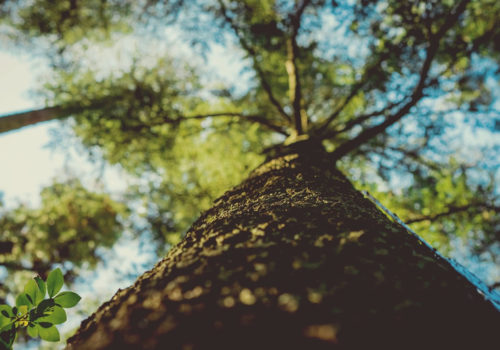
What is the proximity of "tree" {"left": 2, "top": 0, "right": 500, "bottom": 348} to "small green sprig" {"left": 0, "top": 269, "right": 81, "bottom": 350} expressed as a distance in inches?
13.4

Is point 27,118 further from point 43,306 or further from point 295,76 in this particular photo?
point 43,306

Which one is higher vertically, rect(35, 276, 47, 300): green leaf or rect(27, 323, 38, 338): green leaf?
rect(35, 276, 47, 300): green leaf

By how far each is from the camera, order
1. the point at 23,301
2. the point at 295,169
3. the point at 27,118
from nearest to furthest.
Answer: the point at 23,301
the point at 295,169
the point at 27,118

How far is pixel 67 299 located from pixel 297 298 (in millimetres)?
1281

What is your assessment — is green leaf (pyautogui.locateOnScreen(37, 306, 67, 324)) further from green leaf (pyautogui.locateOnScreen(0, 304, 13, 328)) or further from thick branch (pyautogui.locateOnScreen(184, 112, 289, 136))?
thick branch (pyautogui.locateOnScreen(184, 112, 289, 136))

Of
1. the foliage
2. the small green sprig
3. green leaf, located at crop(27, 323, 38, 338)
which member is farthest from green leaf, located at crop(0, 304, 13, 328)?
the foliage

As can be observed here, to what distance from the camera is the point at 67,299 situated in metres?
1.42

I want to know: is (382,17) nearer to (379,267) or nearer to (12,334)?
(379,267)

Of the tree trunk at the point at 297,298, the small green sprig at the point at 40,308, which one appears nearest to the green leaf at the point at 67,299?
the small green sprig at the point at 40,308

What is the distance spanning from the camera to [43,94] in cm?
694

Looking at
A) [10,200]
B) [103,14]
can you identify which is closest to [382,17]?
[103,14]

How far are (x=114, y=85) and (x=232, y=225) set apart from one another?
6.68 meters

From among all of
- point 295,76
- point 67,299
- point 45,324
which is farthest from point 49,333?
point 295,76

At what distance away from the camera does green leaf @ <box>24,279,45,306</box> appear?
1.38 m
